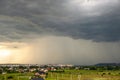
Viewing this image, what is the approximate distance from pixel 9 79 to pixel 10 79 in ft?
1.58

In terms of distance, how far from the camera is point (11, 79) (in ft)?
315

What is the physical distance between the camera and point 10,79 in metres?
95.6

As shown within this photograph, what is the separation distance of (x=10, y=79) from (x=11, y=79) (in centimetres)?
54

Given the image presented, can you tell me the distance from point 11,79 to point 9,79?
911mm

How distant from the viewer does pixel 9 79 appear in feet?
314
